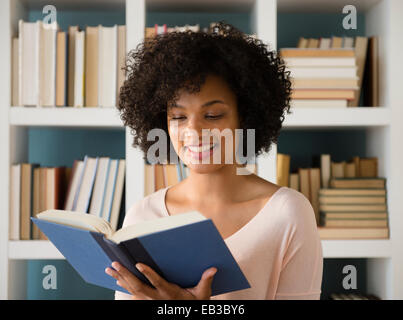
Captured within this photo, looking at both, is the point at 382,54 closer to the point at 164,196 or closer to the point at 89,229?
the point at 164,196

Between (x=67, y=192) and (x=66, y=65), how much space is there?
48 cm

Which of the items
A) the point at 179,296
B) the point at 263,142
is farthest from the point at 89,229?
the point at 263,142

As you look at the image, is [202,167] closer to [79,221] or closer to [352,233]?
[79,221]

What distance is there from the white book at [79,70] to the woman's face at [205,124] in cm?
86

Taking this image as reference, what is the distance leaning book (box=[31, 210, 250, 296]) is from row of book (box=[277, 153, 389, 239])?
1.00m

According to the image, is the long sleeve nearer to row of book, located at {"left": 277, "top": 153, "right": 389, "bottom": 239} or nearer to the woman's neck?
the woman's neck

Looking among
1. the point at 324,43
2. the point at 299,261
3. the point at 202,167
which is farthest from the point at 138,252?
the point at 324,43

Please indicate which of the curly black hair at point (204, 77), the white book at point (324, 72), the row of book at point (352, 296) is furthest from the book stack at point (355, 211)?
the curly black hair at point (204, 77)

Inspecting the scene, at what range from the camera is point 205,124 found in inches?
37.5

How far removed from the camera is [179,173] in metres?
1.80

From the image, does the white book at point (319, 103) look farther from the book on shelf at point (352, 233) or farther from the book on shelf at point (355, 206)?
the book on shelf at point (352, 233)

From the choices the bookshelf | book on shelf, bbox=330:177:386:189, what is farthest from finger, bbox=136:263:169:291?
book on shelf, bbox=330:177:386:189

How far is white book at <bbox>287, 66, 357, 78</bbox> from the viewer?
1781 mm
